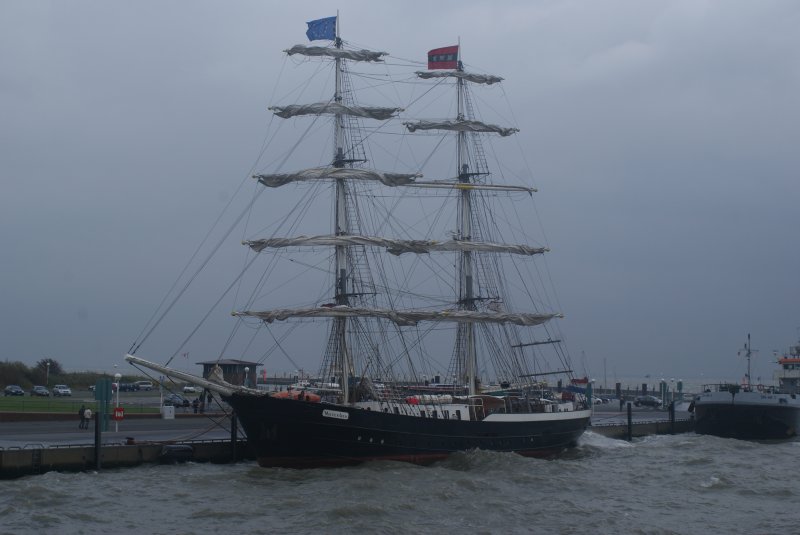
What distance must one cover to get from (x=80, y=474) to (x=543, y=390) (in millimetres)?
32056

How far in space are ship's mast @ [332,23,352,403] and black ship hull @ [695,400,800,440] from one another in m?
30.8

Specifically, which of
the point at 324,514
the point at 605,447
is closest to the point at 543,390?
the point at 605,447

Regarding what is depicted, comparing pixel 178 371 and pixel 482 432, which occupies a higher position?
pixel 178 371

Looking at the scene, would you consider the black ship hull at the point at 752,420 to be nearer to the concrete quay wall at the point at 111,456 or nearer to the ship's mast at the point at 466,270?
the ship's mast at the point at 466,270

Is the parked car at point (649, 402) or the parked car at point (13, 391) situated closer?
the parked car at point (13, 391)

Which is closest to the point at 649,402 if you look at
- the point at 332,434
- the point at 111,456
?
the point at 332,434

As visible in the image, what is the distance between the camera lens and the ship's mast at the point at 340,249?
43.5 meters

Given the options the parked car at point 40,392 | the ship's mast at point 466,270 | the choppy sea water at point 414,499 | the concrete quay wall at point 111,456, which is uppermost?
the ship's mast at point 466,270

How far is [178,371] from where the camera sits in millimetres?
40406

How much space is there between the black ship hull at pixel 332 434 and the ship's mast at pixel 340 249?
330 cm

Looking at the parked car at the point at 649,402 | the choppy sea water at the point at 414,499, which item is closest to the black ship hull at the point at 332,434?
the choppy sea water at the point at 414,499

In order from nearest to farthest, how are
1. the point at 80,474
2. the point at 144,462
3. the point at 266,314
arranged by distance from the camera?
the point at 80,474 → the point at 144,462 → the point at 266,314

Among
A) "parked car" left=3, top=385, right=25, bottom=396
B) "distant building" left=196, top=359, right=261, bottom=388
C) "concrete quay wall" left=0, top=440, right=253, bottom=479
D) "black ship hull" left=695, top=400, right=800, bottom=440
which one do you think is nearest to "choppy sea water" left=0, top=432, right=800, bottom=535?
"concrete quay wall" left=0, top=440, right=253, bottom=479

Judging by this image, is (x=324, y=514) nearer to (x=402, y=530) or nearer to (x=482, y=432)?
(x=402, y=530)
